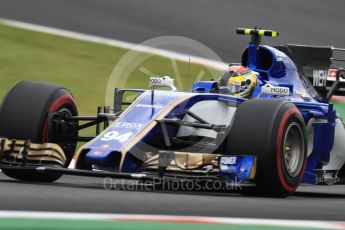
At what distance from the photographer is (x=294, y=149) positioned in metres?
9.64

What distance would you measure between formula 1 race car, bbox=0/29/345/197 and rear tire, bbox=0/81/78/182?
1 centimetres

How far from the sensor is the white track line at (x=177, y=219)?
6.27 metres

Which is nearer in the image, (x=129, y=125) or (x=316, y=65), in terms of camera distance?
(x=129, y=125)

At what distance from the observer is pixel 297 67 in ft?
39.0

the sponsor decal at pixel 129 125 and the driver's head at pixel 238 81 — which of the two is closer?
the sponsor decal at pixel 129 125

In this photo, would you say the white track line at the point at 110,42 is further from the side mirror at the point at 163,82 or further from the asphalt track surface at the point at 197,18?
the side mirror at the point at 163,82

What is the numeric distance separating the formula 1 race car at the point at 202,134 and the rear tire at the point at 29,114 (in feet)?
0.04

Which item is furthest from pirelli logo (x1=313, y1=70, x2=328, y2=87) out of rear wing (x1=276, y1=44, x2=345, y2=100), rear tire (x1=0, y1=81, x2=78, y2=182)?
rear tire (x1=0, y1=81, x2=78, y2=182)

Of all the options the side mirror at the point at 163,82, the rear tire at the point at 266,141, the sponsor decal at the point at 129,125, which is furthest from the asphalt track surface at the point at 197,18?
the sponsor decal at the point at 129,125

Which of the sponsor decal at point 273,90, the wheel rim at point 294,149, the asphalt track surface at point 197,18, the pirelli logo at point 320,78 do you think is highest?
the asphalt track surface at point 197,18

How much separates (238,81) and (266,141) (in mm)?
1868

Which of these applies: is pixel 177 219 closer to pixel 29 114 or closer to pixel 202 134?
pixel 202 134

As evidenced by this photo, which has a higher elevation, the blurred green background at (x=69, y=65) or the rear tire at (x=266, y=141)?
the blurred green background at (x=69, y=65)

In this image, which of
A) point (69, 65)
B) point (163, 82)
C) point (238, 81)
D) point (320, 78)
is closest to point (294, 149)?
point (238, 81)
